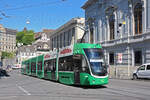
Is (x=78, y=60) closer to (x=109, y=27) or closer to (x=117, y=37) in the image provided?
(x=117, y=37)

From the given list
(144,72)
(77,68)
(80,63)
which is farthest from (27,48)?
(80,63)

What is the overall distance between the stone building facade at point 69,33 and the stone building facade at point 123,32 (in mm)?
6984

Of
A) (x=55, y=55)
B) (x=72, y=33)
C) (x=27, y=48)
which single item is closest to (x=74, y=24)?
(x=72, y=33)

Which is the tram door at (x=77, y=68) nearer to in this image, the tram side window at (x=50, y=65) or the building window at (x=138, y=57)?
the tram side window at (x=50, y=65)

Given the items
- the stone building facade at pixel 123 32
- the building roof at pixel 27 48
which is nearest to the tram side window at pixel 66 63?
the stone building facade at pixel 123 32

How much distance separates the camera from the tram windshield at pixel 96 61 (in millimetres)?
14906

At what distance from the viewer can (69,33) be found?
59.0m

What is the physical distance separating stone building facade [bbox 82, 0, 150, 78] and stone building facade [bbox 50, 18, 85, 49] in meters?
6.98

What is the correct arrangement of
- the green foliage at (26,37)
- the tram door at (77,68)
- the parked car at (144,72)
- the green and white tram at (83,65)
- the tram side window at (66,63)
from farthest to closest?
the green foliage at (26,37)
the parked car at (144,72)
the tram side window at (66,63)
the tram door at (77,68)
the green and white tram at (83,65)

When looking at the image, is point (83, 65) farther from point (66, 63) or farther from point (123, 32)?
point (123, 32)

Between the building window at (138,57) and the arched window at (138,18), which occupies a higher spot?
the arched window at (138,18)

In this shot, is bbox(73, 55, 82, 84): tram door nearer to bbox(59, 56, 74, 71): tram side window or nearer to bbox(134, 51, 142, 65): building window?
bbox(59, 56, 74, 71): tram side window

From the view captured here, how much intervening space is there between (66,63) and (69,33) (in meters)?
41.1

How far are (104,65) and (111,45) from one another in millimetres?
21882
